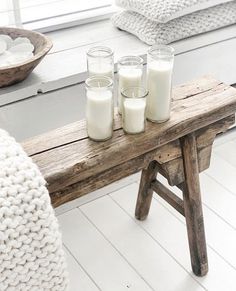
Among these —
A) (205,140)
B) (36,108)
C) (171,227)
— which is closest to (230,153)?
(171,227)

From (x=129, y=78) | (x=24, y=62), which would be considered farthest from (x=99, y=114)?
(x=24, y=62)

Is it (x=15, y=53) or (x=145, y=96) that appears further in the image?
(x=15, y=53)

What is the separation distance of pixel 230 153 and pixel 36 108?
3.43 ft

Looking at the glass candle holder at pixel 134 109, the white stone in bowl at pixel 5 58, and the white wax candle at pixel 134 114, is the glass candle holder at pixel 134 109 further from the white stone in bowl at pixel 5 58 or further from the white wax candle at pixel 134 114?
the white stone in bowl at pixel 5 58

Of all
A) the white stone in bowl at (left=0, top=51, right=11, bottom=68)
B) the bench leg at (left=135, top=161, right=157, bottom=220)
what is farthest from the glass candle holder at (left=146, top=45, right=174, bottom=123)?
the white stone in bowl at (left=0, top=51, right=11, bottom=68)

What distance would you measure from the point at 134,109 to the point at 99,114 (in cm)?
9

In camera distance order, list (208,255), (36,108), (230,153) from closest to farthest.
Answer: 1. (36,108)
2. (208,255)
3. (230,153)

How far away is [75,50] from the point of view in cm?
175

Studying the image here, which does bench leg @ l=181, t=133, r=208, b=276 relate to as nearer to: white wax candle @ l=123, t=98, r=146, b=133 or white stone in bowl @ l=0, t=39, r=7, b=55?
white wax candle @ l=123, t=98, r=146, b=133

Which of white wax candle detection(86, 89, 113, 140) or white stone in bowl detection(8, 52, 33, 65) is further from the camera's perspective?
white stone in bowl detection(8, 52, 33, 65)

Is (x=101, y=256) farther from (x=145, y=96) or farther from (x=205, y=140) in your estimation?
(x=145, y=96)

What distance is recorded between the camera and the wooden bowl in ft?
4.62

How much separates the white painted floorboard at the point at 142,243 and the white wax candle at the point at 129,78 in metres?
0.66

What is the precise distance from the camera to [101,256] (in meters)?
1.65
